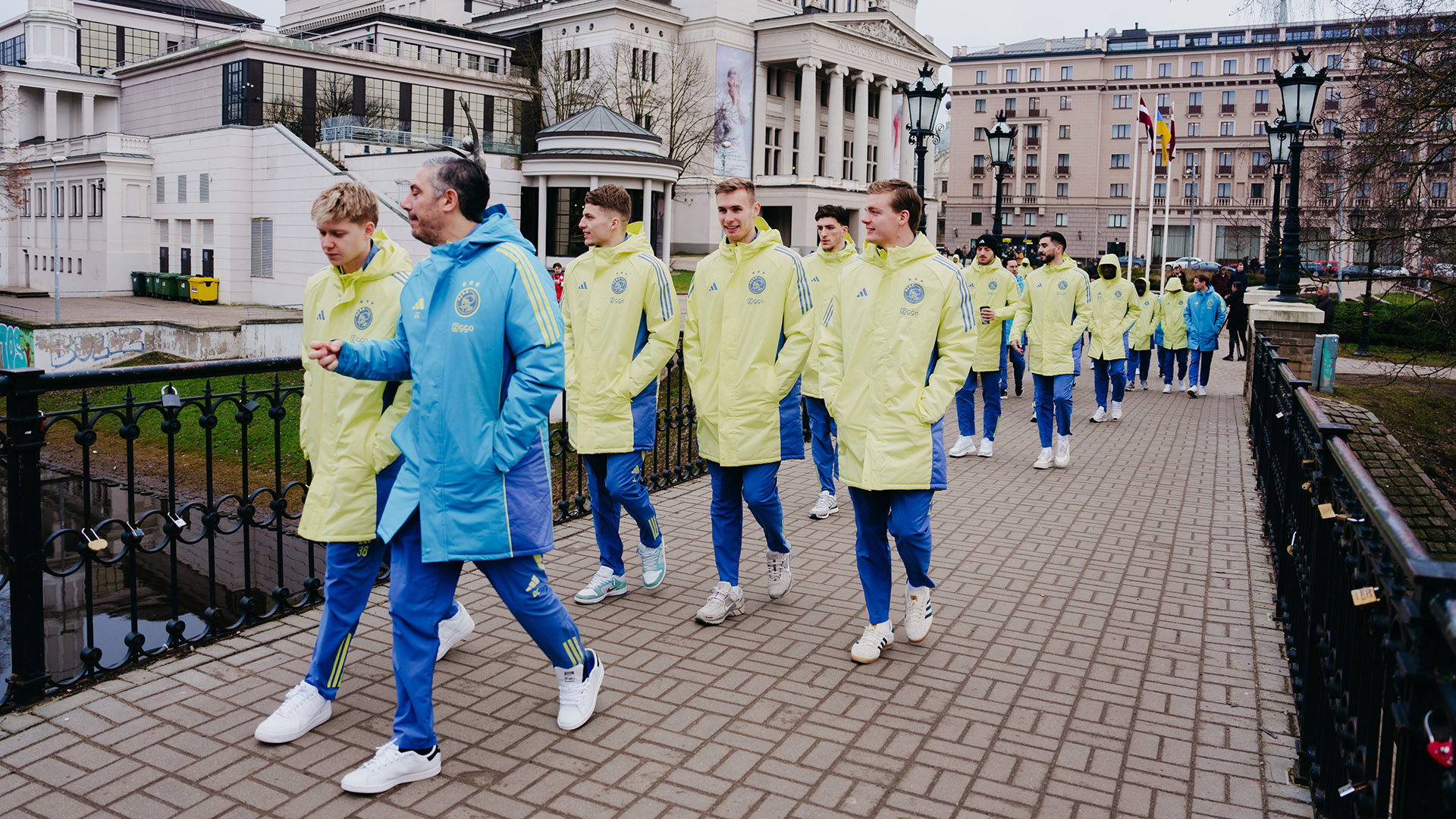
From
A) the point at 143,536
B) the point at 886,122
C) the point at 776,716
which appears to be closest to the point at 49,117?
the point at 886,122

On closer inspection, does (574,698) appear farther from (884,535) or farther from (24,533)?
(24,533)

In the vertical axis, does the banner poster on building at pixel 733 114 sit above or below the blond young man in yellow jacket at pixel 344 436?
above

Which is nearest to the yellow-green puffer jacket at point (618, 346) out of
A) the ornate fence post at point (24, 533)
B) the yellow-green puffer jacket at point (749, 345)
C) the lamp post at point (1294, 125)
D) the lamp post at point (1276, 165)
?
the yellow-green puffer jacket at point (749, 345)

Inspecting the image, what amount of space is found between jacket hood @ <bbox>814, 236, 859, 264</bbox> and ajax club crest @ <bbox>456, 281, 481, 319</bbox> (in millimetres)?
5267

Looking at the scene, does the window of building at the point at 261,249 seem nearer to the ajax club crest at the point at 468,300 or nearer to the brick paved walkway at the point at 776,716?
the brick paved walkway at the point at 776,716

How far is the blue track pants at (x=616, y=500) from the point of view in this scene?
597cm

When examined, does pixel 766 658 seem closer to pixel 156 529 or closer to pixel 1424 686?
pixel 1424 686

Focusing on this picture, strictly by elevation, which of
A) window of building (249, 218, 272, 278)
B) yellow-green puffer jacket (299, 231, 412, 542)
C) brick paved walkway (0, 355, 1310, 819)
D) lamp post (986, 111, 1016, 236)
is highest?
lamp post (986, 111, 1016, 236)

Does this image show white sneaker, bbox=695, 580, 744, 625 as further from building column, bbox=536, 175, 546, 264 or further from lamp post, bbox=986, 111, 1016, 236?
building column, bbox=536, 175, 546, 264

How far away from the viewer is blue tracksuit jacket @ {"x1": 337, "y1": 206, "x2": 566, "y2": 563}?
3.86m

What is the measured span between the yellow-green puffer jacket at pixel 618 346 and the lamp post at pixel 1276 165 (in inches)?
522

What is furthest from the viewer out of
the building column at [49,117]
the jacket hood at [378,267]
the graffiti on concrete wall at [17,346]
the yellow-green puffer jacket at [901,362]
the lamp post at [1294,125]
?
the building column at [49,117]

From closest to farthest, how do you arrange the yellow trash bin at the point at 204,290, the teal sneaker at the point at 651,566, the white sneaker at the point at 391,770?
the white sneaker at the point at 391,770 → the teal sneaker at the point at 651,566 → the yellow trash bin at the point at 204,290

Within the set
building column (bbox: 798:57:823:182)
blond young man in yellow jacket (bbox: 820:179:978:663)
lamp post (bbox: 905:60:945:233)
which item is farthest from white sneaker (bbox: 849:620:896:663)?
building column (bbox: 798:57:823:182)
